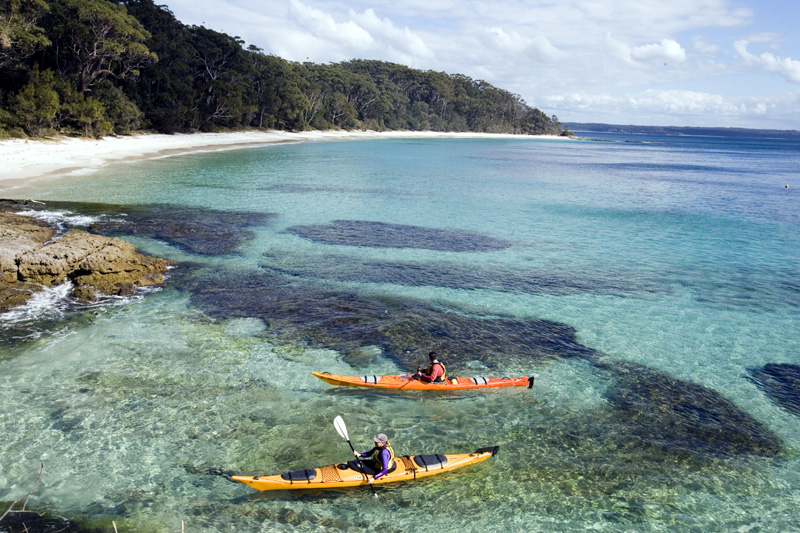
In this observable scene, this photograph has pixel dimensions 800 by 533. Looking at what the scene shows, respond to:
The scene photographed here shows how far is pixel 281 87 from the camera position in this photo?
94.0m

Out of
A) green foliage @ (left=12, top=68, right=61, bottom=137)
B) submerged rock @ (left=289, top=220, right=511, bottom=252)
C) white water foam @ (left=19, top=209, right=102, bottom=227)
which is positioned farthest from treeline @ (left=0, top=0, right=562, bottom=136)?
submerged rock @ (left=289, top=220, right=511, bottom=252)

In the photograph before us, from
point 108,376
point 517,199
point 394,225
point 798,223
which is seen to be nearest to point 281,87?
point 517,199

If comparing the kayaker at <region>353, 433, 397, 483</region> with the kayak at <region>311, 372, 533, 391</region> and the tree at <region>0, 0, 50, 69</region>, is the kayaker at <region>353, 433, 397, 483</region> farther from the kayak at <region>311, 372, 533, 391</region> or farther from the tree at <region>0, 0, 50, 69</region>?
the tree at <region>0, 0, 50, 69</region>

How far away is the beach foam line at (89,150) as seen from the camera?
38344mm

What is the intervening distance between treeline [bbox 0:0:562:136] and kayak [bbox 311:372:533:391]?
46422mm

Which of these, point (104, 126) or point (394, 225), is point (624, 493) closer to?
point (394, 225)

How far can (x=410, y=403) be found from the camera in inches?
490

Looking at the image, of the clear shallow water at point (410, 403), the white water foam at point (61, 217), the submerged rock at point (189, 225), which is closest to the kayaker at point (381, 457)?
the clear shallow water at point (410, 403)

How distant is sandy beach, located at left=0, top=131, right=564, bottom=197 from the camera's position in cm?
3776

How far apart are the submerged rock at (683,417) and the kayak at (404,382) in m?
2.63

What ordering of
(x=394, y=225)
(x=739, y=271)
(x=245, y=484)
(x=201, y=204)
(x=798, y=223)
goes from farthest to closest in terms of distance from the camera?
(x=798, y=223) → (x=201, y=204) → (x=394, y=225) → (x=739, y=271) → (x=245, y=484)

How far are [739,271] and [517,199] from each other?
2083 cm

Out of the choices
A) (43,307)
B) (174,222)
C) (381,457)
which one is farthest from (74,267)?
(381,457)

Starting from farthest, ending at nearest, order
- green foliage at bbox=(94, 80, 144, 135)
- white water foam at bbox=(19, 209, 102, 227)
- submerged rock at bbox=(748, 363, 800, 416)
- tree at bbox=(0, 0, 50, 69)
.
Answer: green foliage at bbox=(94, 80, 144, 135), tree at bbox=(0, 0, 50, 69), white water foam at bbox=(19, 209, 102, 227), submerged rock at bbox=(748, 363, 800, 416)
